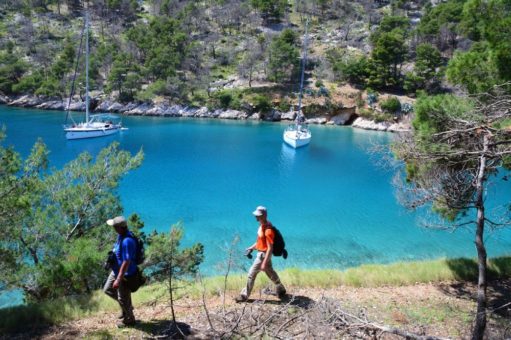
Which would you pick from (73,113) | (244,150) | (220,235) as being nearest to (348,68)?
(244,150)

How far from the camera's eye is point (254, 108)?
59.9m

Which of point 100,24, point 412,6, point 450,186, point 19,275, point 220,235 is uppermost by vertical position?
point 412,6

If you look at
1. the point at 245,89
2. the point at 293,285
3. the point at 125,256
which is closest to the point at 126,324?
the point at 125,256

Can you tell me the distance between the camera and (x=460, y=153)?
212 inches

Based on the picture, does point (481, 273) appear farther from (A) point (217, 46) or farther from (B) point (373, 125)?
(A) point (217, 46)

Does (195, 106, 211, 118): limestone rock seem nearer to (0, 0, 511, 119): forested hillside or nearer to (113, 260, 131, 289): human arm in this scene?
(0, 0, 511, 119): forested hillside

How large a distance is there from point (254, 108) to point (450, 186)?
53275mm

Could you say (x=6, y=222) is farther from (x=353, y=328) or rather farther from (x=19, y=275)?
(x=353, y=328)

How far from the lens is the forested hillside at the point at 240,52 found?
59781 mm

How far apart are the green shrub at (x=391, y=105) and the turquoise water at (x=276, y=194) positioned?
8.47m

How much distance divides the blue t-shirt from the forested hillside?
1984 inches

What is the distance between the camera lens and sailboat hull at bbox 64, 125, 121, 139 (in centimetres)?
4088

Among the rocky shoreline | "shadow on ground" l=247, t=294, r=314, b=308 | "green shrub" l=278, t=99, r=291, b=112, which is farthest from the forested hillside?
"shadow on ground" l=247, t=294, r=314, b=308

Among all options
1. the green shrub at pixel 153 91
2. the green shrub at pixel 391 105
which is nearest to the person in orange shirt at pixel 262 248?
the green shrub at pixel 391 105
